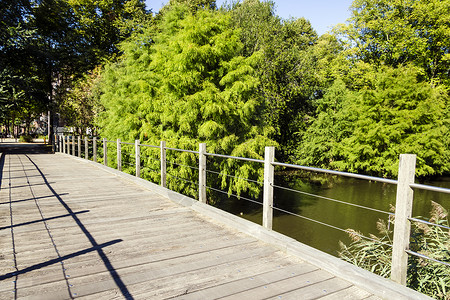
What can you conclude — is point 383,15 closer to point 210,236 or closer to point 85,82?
point 85,82

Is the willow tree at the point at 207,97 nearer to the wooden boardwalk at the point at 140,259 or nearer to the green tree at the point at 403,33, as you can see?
the wooden boardwalk at the point at 140,259

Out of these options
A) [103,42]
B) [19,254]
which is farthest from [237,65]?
[103,42]

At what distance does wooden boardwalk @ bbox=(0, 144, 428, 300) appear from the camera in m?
2.64

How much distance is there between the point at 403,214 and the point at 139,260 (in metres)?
2.43

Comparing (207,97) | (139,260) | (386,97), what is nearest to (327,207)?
Answer: (207,97)

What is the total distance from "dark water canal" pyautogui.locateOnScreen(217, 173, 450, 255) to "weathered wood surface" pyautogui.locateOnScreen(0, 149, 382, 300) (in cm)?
745

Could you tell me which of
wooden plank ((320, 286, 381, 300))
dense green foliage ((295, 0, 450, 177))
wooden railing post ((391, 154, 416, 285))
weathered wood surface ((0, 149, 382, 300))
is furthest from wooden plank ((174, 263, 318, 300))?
dense green foliage ((295, 0, 450, 177))

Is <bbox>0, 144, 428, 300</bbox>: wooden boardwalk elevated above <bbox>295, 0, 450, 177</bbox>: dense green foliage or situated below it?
below

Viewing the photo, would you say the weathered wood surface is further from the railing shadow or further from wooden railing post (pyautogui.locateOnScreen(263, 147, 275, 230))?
wooden railing post (pyautogui.locateOnScreen(263, 147, 275, 230))

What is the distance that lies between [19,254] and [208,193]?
11.2 meters

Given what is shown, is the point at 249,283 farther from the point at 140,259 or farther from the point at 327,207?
the point at 327,207

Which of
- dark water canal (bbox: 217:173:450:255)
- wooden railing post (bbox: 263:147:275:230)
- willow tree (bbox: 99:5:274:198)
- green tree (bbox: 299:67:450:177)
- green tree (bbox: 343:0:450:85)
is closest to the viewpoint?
wooden railing post (bbox: 263:147:275:230)

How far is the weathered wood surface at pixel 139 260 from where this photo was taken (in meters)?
2.64

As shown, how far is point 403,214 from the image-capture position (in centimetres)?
265
